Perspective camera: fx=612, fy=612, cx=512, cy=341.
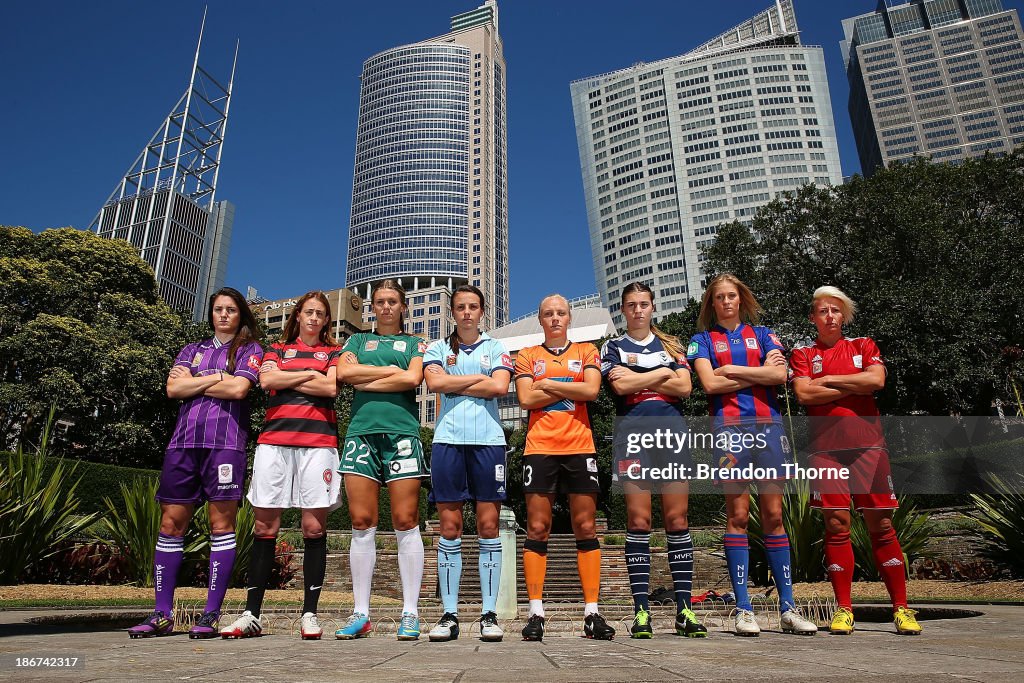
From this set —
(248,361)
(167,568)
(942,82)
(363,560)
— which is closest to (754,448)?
(363,560)

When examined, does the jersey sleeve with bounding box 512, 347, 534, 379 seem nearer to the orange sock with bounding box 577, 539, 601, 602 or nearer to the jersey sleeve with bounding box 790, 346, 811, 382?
the orange sock with bounding box 577, 539, 601, 602

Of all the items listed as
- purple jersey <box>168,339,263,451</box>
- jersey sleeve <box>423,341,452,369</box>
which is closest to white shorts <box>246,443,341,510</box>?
purple jersey <box>168,339,263,451</box>

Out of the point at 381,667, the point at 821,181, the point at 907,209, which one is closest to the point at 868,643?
the point at 381,667

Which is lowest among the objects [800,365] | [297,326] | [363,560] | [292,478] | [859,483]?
[363,560]

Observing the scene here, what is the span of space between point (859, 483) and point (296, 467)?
3.73m

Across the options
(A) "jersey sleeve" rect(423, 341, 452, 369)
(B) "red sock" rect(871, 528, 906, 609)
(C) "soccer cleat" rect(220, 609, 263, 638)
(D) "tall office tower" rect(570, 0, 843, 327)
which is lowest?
(C) "soccer cleat" rect(220, 609, 263, 638)

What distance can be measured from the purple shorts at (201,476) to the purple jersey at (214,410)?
6 centimetres

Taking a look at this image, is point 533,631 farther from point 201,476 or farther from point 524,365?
point 201,476

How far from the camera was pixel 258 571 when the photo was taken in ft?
12.9

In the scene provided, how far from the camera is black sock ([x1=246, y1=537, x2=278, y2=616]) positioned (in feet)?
12.6

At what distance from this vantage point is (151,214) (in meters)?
95.4

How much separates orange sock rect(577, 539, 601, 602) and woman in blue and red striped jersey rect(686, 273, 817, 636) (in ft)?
2.85

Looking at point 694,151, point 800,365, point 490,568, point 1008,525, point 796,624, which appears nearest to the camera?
point 796,624

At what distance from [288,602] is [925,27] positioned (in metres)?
189
